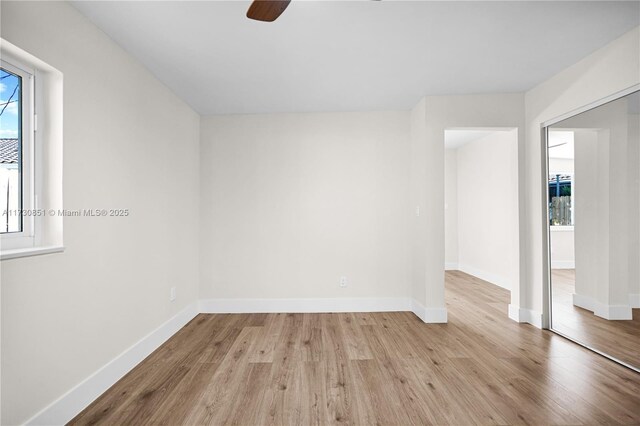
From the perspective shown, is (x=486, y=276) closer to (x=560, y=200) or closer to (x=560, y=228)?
(x=560, y=228)

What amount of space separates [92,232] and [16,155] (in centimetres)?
58

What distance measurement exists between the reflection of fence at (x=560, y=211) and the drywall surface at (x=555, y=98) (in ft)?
0.33

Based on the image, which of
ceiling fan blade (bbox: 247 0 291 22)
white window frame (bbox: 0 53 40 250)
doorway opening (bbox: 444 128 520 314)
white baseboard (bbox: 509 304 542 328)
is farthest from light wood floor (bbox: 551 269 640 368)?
white window frame (bbox: 0 53 40 250)

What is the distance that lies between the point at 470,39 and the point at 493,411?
248 centimetres

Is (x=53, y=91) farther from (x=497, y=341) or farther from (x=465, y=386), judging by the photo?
(x=497, y=341)

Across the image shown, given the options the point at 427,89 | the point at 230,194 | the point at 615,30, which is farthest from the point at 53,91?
the point at 615,30

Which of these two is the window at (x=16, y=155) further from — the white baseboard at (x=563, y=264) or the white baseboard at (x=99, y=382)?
the white baseboard at (x=563, y=264)

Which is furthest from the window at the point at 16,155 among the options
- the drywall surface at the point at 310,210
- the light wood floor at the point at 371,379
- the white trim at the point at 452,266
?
the white trim at the point at 452,266

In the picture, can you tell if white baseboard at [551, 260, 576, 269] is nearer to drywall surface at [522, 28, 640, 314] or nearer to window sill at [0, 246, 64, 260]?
drywall surface at [522, 28, 640, 314]

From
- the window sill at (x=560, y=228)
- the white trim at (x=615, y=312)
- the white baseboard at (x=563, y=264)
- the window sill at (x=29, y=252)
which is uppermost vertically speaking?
the window sill at (x=560, y=228)

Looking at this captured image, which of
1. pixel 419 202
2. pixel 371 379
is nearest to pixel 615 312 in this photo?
pixel 419 202

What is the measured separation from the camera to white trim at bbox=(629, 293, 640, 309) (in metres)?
2.26

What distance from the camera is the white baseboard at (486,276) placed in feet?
16.1

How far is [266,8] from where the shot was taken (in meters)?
1.31
